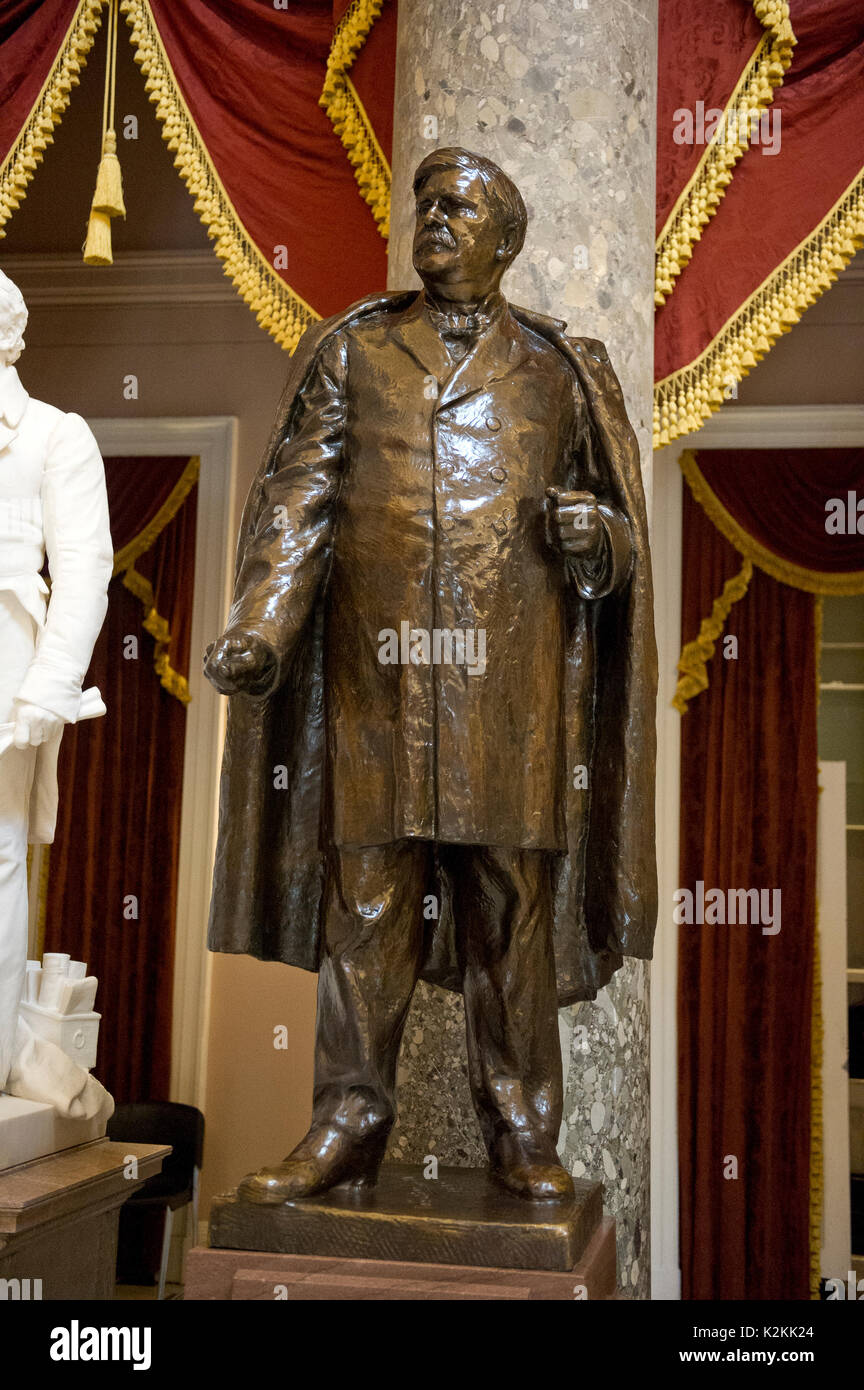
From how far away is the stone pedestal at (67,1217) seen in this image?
9.74ft

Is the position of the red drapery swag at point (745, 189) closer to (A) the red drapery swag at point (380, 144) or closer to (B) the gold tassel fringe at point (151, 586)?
(A) the red drapery swag at point (380, 144)

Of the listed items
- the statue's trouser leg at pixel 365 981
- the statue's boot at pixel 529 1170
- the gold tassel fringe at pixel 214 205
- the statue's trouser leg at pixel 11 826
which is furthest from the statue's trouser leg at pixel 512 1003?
the gold tassel fringe at pixel 214 205

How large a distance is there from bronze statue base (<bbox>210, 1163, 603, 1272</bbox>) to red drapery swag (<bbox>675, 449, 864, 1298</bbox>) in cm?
398

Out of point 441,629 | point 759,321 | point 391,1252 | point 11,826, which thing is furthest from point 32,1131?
point 759,321

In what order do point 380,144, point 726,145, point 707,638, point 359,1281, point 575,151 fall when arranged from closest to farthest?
1. point 359,1281
2. point 575,151
3. point 726,145
4. point 380,144
5. point 707,638

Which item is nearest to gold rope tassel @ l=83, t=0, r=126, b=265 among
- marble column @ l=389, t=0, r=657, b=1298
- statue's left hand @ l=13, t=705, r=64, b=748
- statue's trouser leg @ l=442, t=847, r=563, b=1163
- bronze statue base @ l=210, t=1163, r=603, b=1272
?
marble column @ l=389, t=0, r=657, b=1298

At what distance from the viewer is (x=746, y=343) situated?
3672 millimetres

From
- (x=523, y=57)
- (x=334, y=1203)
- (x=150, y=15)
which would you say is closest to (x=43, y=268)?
(x=150, y=15)

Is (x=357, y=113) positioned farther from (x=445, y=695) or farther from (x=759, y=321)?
(x=445, y=695)

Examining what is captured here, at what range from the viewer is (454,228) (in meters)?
2.29

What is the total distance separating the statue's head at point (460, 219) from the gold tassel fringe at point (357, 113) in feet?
4.93

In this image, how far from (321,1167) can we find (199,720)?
4.66 m
